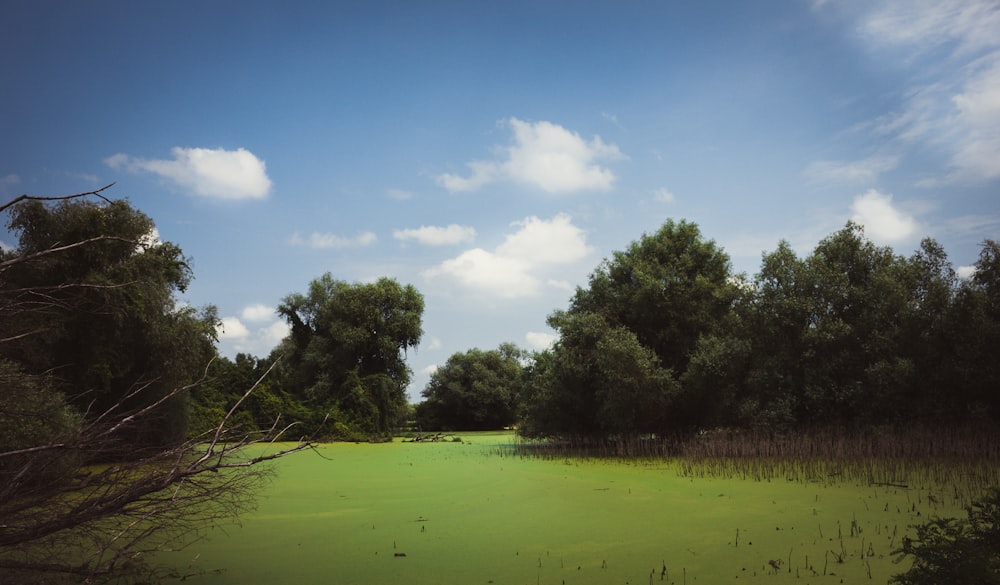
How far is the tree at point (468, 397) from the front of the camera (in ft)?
103

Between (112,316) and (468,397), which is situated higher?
(112,316)

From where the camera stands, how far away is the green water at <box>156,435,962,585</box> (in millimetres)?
4168

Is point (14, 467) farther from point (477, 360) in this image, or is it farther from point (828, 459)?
point (477, 360)

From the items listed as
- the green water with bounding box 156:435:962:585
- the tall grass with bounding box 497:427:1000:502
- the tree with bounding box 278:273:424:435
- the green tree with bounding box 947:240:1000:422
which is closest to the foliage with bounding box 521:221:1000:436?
the green tree with bounding box 947:240:1000:422

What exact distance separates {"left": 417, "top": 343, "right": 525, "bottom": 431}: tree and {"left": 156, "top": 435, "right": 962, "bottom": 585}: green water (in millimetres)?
22299

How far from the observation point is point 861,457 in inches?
384

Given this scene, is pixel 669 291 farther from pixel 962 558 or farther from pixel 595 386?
pixel 962 558

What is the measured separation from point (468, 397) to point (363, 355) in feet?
31.4

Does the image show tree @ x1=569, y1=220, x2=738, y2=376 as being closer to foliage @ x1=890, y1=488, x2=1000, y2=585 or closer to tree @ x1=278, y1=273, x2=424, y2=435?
tree @ x1=278, y1=273, x2=424, y2=435

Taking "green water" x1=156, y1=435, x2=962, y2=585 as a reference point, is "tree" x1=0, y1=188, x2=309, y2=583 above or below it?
above

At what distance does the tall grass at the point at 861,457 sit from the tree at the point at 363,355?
35.8 ft

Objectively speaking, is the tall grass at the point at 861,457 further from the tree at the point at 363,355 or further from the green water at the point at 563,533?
the tree at the point at 363,355

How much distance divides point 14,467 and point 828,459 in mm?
11147

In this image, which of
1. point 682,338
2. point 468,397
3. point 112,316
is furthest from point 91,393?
point 468,397
